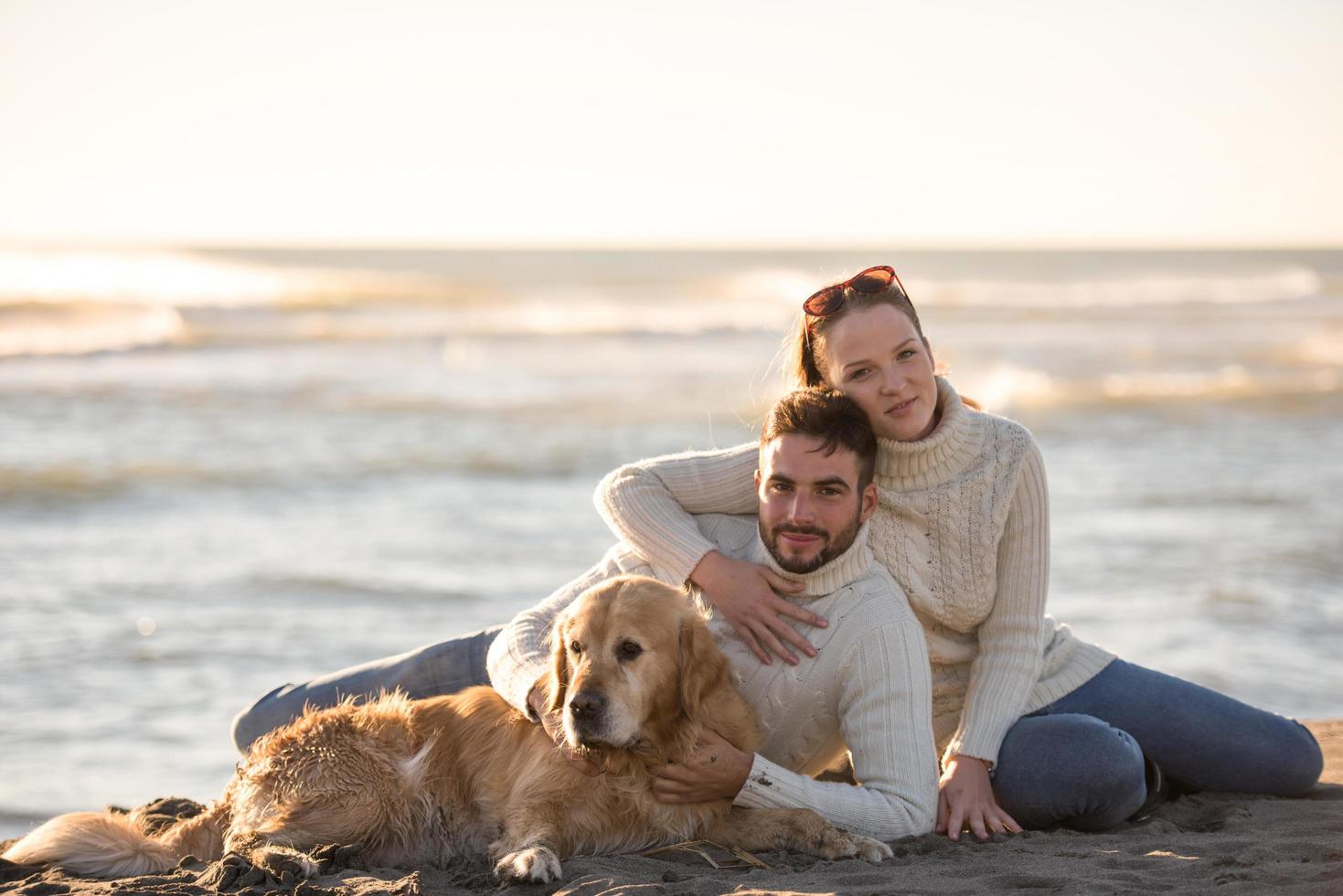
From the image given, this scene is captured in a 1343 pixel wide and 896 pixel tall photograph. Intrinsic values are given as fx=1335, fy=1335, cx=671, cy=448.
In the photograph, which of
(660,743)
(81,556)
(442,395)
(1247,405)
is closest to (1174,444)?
(1247,405)

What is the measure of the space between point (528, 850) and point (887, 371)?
1.68 m

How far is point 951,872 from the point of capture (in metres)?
3.42

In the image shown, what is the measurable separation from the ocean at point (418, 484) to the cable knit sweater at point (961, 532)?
0.54 metres

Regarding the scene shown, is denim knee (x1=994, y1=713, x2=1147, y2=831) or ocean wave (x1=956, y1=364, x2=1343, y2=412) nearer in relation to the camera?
denim knee (x1=994, y1=713, x2=1147, y2=831)

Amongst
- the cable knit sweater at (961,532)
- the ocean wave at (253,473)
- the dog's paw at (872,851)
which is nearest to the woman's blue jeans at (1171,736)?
the cable knit sweater at (961,532)

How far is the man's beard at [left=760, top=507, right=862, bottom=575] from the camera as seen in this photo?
373 cm

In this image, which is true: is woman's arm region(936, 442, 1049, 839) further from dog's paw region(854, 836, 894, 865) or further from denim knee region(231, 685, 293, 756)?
denim knee region(231, 685, 293, 756)

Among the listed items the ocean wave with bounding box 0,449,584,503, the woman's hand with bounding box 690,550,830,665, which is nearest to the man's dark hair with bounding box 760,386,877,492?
the woman's hand with bounding box 690,550,830,665

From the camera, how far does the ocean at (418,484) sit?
20.4 feet

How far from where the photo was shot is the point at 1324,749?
4.95 meters

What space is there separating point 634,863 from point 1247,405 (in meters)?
14.6

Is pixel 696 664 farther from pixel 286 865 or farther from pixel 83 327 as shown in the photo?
pixel 83 327

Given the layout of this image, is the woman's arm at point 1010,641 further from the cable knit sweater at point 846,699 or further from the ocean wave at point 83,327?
the ocean wave at point 83,327

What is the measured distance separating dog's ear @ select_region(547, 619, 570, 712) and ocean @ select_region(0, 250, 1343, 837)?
121cm
